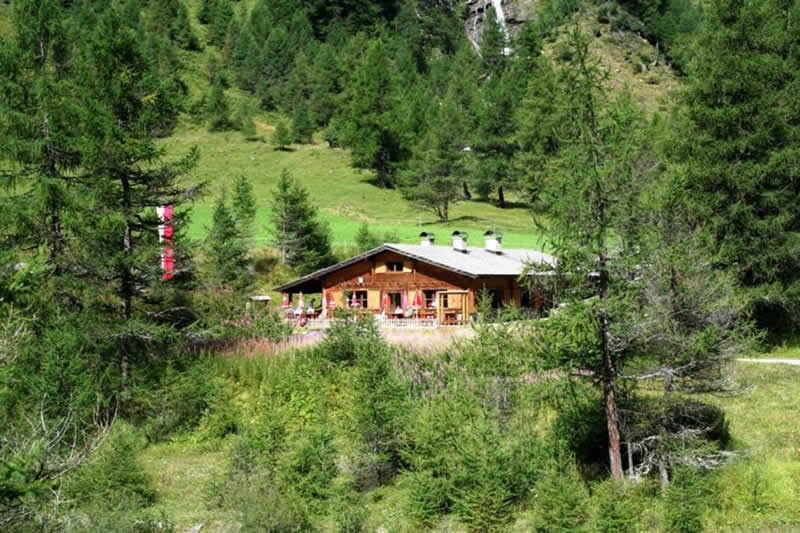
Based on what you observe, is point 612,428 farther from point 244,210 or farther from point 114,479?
point 244,210

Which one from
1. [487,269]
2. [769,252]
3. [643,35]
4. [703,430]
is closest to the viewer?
[703,430]

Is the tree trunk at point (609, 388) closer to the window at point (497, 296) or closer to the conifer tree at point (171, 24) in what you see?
the window at point (497, 296)

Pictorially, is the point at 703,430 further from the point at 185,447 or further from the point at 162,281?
the point at 162,281

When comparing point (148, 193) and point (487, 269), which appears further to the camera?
point (487, 269)

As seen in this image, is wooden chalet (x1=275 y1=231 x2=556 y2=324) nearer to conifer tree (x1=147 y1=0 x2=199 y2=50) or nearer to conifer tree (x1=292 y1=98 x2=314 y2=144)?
conifer tree (x1=292 y1=98 x2=314 y2=144)

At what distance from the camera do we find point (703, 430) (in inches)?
626

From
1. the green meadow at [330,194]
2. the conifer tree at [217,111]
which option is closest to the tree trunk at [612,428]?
the green meadow at [330,194]

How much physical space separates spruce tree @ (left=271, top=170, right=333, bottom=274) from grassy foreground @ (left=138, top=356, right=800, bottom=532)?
2130cm

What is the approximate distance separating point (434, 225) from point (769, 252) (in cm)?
3603

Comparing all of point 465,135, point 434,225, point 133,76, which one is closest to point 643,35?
point 465,135

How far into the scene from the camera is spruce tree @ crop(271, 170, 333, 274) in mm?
41281

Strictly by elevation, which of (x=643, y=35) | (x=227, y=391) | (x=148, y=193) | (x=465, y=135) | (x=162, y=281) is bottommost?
(x=227, y=391)

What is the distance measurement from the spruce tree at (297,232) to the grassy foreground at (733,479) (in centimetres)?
2130

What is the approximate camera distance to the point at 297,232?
41.7 metres
